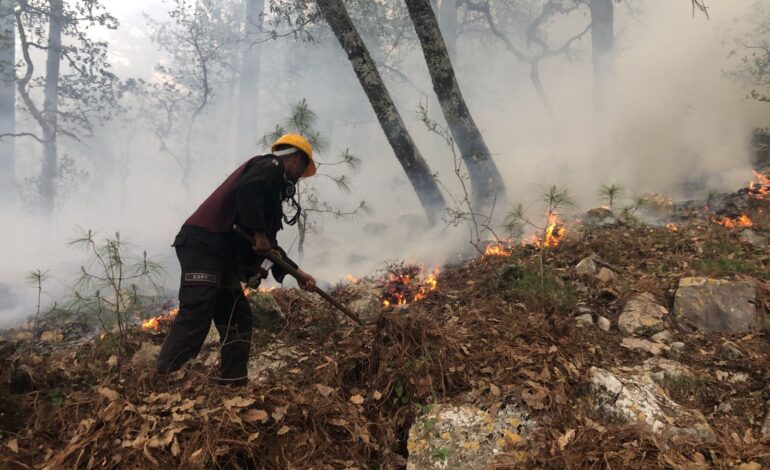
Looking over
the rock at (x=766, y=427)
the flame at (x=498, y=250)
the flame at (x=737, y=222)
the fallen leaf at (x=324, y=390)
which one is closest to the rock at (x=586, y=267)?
the flame at (x=498, y=250)

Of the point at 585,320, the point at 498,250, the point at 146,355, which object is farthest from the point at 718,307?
the point at 146,355

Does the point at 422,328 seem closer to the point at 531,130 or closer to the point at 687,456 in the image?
the point at 687,456

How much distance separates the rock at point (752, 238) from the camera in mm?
4750

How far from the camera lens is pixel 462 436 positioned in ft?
7.80

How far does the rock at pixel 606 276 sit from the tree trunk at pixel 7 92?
1803cm

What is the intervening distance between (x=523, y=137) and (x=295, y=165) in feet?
40.4

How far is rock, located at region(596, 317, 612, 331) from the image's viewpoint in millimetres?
3531

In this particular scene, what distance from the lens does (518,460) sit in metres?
2.14

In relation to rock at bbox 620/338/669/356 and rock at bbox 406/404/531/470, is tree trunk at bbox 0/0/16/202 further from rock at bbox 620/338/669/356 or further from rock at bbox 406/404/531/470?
rock at bbox 620/338/669/356

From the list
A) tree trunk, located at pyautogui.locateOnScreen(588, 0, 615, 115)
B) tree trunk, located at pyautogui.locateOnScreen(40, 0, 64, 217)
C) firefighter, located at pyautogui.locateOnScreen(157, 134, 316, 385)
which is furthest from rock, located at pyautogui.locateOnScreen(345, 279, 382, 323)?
tree trunk, located at pyautogui.locateOnScreen(40, 0, 64, 217)

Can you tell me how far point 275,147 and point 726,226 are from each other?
5.57 metres

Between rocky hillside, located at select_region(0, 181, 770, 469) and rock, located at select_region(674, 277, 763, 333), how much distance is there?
0.01 meters

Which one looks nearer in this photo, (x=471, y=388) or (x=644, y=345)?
(x=471, y=388)

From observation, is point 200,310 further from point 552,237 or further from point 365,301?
point 552,237
